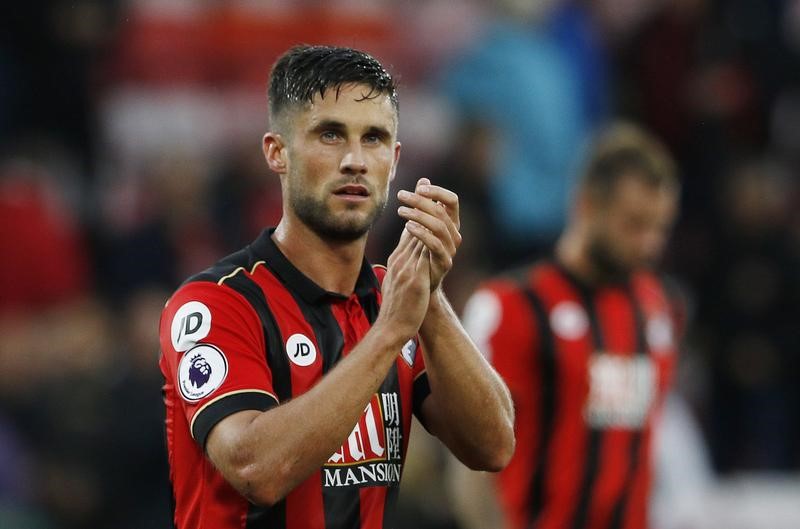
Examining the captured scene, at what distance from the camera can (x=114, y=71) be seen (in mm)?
9938

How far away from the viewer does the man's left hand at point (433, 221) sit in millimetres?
3467

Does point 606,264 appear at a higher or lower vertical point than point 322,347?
higher

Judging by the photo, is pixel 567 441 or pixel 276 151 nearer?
pixel 276 151

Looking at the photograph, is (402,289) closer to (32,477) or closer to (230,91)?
(32,477)

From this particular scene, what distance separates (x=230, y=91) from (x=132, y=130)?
0.75m

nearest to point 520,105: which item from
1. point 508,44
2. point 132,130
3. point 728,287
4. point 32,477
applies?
point 508,44

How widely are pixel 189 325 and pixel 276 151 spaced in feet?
1.67

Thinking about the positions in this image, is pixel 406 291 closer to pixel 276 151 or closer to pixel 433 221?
pixel 433 221

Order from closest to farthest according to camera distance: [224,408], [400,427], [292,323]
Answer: [224,408], [292,323], [400,427]

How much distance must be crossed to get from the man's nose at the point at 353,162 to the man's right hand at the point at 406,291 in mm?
201

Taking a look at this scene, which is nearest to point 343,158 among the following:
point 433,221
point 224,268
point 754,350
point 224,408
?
point 433,221

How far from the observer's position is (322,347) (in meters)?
3.68

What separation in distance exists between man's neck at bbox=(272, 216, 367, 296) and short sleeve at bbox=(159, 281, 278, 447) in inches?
9.3

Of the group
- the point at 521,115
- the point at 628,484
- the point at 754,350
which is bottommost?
the point at 628,484
